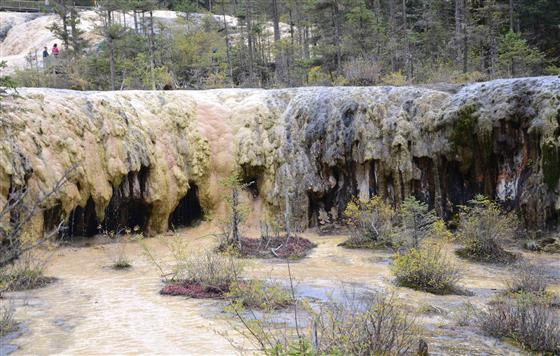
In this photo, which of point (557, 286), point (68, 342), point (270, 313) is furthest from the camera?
point (557, 286)

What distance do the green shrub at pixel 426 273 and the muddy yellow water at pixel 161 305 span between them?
30 centimetres

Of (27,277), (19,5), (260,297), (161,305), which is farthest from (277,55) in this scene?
(260,297)

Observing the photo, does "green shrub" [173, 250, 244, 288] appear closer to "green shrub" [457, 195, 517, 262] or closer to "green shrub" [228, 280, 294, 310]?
"green shrub" [228, 280, 294, 310]

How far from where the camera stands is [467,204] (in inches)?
609

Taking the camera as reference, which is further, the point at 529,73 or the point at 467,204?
the point at 529,73

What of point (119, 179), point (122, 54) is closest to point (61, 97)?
point (119, 179)

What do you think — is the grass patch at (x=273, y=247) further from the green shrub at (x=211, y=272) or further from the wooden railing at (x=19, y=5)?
the wooden railing at (x=19, y=5)

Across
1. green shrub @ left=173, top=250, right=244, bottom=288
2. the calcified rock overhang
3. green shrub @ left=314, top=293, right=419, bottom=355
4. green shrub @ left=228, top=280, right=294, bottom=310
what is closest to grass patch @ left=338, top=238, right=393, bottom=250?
→ the calcified rock overhang

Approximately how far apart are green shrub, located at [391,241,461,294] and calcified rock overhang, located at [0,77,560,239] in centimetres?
557

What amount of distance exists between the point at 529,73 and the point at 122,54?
20983 millimetres

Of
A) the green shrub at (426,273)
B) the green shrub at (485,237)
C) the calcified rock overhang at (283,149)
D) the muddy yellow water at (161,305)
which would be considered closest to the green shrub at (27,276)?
the muddy yellow water at (161,305)

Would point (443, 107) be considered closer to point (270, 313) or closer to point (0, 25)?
point (270, 313)

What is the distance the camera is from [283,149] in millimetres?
17375

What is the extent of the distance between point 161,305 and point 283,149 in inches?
381
